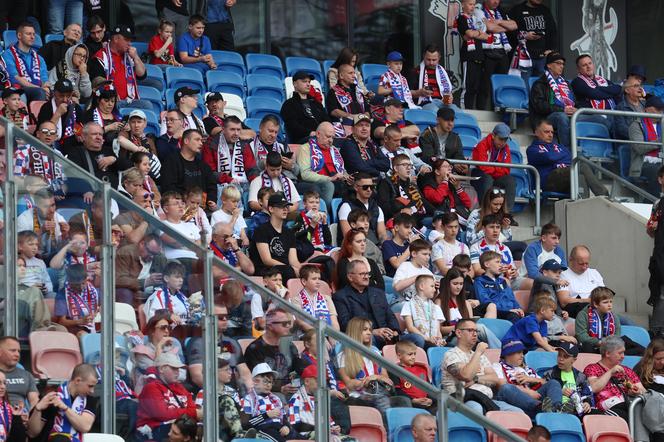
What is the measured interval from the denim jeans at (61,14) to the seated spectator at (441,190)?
168 inches

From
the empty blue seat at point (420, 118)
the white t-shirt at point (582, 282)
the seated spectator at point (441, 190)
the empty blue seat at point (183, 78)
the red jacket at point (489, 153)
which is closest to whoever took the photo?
the white t-shirt at point (582, 282)

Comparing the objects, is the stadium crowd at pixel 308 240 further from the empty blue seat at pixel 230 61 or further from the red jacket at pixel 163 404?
the empty blue seat at pixel 230 61

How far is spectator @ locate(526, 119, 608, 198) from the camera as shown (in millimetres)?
16469

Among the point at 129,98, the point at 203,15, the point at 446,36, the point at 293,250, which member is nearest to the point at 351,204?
the point at 293,250

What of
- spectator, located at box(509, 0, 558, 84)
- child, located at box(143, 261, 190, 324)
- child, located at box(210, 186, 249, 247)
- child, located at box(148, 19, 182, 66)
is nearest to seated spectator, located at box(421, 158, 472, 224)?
child, located at box(210, 186, 249, 247)

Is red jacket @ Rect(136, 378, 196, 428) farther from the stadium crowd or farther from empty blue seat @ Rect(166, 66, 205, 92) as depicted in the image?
empty blue seat @ Rect(166, 66, 205, 92)

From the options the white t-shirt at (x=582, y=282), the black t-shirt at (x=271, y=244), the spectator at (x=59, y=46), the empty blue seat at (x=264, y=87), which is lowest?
the white t-shirt at (x=582, y=282)

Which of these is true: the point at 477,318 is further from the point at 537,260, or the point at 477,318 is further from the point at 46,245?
the point at 46,245

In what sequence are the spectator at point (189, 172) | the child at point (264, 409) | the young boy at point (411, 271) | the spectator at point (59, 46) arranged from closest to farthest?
the child at point (264, 409)
the young boy at point (411, 271)
the spectator at point (189, 172)
the spectator at point (59, 46)

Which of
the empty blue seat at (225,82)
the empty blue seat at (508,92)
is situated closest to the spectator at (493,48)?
the empty blue seat at (508,92)

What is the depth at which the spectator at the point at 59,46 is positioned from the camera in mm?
15859

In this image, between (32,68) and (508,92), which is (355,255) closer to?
(32,68)

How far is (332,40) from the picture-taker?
20016 millimetres

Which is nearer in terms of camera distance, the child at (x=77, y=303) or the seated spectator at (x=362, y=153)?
the child at (x=77, y=303)
